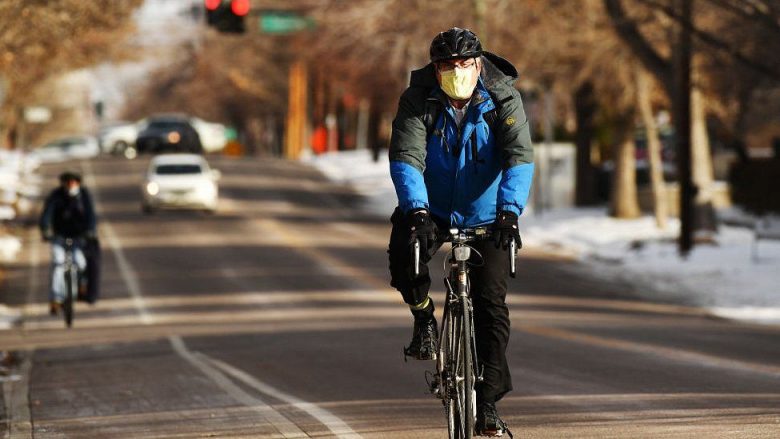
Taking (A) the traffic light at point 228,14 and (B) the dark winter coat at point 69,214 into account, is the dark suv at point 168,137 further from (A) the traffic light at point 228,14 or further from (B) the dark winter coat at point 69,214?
(B) the dark winter coat at point 69,214

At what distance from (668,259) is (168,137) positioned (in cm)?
3647

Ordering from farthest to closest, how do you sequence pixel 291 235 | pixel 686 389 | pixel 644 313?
pixel 291 235
pixel 644 313
pixel 686 389

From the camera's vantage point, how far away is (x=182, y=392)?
39.6 feet

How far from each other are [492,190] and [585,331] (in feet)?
35.5

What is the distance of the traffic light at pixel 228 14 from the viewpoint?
1266 inches

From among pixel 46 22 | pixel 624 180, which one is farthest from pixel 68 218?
pixel 624 180

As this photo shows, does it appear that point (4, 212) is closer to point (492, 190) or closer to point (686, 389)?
point (686, 389)

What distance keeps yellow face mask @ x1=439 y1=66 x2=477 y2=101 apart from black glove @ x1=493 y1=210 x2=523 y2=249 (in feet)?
1.89

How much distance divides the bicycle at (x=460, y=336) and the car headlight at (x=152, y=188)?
1471 inches

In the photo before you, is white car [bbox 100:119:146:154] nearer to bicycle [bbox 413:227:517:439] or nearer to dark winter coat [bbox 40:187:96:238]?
dark winter coat [bbox 40:187:96:238]

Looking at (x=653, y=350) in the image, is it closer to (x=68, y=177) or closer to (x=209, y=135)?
(x=68, y=177)

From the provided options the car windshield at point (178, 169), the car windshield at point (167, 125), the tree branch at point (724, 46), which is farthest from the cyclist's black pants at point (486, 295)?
the car windshield at point (167, 125)

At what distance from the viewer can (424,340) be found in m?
7.80

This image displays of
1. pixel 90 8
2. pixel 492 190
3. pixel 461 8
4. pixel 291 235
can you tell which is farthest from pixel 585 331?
pixel 461 8
